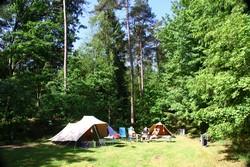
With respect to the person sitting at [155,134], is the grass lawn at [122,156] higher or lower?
lower

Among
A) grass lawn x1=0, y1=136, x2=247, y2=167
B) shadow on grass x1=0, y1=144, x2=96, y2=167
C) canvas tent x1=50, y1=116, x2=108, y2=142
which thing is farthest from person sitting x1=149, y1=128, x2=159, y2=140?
shadow on grass x1=0, y1=144, x2=96, y2=167

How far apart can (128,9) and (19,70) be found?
506 inches

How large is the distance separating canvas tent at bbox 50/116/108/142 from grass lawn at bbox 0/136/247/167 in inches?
41.6

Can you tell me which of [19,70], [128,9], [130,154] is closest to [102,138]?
[130,154]

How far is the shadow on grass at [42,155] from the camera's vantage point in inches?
675

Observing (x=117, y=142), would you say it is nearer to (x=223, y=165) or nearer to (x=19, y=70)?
(x=223, y=165)

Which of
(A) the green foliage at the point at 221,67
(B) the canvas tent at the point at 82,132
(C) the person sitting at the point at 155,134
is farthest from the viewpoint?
(C) the person sitting at the point at 155,134

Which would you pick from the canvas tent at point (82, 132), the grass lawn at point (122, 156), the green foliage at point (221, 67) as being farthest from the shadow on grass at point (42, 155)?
the green foliage at point (221, 67)

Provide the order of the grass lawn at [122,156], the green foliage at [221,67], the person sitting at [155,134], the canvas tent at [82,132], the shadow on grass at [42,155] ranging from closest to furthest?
the green foliage at [221,67], the shadow on grass at [42,155], the grass lawn at [122,156], the canvas tent at [82,132], the person sitting at [155,134]

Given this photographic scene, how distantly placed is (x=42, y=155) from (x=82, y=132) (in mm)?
4198

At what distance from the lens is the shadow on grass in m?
17.1

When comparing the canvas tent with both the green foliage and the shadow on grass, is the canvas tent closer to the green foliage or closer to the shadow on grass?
the shadow on grass

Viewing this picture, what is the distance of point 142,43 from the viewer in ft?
164

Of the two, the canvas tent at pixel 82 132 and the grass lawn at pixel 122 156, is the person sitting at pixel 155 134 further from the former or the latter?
the grass lawn at pixel 122 156
